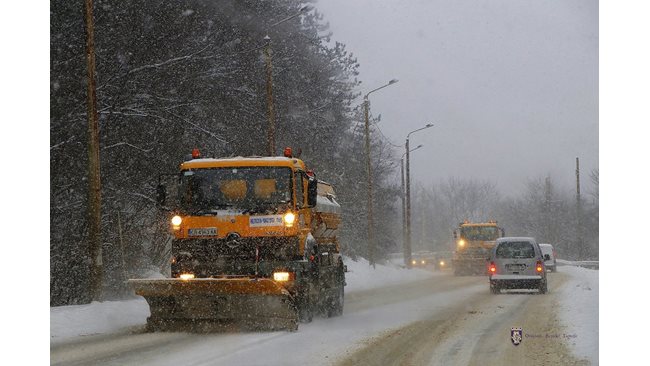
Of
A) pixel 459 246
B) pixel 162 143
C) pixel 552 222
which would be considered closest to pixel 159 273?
pixel 162 143

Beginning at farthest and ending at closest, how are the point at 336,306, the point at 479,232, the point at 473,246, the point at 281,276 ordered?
the point at 473,246 → the point at 479,232 → the point at 336,306 → the point at 281,276

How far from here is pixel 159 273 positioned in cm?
2419

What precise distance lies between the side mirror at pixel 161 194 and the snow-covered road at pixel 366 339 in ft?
7.09

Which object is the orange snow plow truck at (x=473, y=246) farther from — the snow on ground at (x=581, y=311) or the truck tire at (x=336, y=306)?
the truck tire at (x=336, y=306)

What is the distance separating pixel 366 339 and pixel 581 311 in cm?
491

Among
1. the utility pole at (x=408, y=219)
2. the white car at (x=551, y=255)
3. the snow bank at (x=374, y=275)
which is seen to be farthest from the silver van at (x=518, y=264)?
the utility pole at (x=408, y=219)

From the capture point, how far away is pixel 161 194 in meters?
15.3

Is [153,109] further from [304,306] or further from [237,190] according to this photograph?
[304,306]

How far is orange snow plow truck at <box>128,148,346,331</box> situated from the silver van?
8.97 metres

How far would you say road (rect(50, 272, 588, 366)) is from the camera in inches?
456

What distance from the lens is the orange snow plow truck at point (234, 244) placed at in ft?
48.8

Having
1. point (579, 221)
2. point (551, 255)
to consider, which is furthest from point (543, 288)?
point (551, 255)
